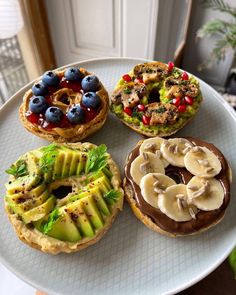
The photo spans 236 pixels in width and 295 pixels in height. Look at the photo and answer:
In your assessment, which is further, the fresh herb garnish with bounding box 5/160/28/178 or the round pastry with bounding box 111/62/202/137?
Result: the round pastry with bounding box 111/62/202/137

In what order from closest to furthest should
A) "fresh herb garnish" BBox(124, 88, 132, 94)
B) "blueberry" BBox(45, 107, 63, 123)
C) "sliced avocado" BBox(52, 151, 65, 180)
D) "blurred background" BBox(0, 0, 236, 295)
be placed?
1. "sliced avocado" BBox(52, 151, 65, 180)
2. "blueberry" BBox(45, 107, 63, 123)
3. "fresh herb garnish" BBox(124, 88, 132, 94)
4. "blurred background" BBox(0, 0, 236, 295)

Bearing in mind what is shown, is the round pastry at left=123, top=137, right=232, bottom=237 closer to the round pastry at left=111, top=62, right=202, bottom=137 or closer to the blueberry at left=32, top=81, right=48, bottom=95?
the round pastry at left=111, top=62, right=202, bottom=137

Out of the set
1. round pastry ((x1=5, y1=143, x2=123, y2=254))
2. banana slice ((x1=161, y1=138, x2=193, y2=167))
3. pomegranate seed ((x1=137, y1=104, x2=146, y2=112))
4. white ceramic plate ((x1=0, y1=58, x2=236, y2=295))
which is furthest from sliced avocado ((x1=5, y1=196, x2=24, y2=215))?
pomegranate seed ((x1=137, y1=104, x2=146, y2=112))

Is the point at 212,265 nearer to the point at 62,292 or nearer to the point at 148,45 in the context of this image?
the point at 62,292

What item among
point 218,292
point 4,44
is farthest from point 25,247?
point 4,44

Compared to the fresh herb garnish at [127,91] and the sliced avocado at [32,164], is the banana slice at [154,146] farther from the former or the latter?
the sliced avocado at [32,164]

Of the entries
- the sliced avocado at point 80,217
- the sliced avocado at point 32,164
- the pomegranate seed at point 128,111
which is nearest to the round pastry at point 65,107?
the pomegranate seed at point 128,111
